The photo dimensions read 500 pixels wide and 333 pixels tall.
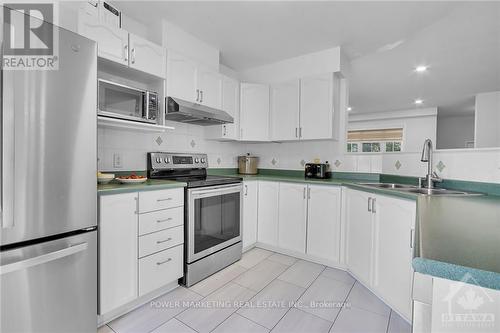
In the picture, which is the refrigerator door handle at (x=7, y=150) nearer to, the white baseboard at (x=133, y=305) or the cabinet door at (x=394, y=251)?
the white baseboard at (x=133, y=305)

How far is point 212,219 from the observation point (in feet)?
7.40

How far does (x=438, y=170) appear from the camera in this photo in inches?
80.4

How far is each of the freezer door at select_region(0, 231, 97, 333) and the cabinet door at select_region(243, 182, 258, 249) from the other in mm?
1583

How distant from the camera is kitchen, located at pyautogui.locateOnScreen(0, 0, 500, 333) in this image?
1.06 meters

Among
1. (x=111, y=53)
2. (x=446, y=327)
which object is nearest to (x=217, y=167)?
(x=111, y=53)

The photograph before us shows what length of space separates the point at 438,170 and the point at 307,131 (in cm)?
131

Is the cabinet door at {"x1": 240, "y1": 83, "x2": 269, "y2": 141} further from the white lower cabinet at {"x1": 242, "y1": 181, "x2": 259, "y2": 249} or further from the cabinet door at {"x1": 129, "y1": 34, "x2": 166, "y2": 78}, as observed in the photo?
the cabinet door at {"x1": 129, "y1": 34, "x2": 166, "y2": 78}

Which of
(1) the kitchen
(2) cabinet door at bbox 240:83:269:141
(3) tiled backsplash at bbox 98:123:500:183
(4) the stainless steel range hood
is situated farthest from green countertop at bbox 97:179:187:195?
(2) cabinet door at bbox 240:83:269:141

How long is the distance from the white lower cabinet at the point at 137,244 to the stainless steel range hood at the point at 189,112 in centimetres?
75

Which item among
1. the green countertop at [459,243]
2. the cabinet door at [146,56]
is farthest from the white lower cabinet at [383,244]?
the cabinet door at [146,56]

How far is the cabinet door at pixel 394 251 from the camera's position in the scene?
159 cm

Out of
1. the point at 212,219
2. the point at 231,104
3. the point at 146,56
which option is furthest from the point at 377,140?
the point at 146,56

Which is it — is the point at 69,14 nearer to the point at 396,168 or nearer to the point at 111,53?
the point at 111,53

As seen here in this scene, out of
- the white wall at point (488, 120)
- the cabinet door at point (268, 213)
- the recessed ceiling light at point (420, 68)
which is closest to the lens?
the cabinet door at point (268, 213)
